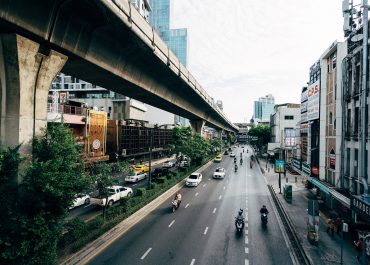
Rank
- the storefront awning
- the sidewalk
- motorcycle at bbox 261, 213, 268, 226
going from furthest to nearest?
the storefront awning < motorcycle at bbox 261, 213, 268, 226 < the sidewalk

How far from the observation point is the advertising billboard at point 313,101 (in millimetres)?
26564

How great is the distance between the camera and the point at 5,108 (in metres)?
10.5

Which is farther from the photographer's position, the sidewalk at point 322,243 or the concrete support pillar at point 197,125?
the concrete support pillar at point 197,125

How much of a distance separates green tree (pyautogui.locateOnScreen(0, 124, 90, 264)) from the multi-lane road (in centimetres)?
423

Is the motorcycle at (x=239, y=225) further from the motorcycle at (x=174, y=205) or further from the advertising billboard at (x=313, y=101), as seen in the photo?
the advertising billboard at (x=313, y=101)

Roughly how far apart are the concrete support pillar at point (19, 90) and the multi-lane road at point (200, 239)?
7579 mm

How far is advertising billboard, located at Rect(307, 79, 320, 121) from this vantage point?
26564 millimetres

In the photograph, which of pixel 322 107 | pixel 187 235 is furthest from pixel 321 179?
pixel 187 235

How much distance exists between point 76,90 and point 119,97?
16474 mm

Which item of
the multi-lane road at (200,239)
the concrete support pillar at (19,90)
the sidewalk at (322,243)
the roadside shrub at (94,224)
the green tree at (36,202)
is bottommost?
the multi-lane road at (200,239)

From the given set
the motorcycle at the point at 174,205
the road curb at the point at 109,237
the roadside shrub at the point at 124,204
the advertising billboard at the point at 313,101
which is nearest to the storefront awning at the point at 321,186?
the advertising billboard at the point at 313,101

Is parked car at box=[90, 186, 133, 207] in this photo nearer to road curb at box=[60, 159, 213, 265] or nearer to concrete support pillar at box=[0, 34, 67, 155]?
road curb at box=[60, 159, 213, 265]

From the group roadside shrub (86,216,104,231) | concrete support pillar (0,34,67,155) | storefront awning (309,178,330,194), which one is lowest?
roadside shrub (86,216,104,231)

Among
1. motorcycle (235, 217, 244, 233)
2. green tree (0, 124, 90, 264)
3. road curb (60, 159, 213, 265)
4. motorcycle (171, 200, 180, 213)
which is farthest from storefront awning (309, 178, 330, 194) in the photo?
green tree (0, 124, 90, 264)
